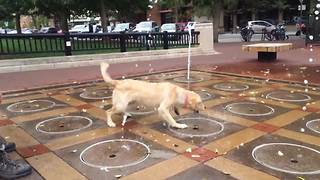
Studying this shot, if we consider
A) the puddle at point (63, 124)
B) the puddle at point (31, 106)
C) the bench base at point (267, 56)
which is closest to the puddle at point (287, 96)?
the puddle at point (63, 124)

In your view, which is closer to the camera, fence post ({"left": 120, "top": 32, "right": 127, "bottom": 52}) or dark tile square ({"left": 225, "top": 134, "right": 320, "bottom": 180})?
dark tile square ({"left": 225, "top": 134, "right": 320, "bottom": 180})

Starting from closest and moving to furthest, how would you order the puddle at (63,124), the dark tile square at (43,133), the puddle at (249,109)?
the dark tile square at (43,133) → the puddle at (63,124) → the puddle at (249,109)

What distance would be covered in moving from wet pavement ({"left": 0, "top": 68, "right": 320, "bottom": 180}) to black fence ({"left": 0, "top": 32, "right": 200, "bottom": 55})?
16.5ft

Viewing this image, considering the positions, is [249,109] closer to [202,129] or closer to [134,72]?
[202,129]

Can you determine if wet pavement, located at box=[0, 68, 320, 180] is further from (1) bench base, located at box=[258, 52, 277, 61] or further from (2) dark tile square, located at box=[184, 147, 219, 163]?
(1) bench base, located at box=[258, 52, 277, 61]

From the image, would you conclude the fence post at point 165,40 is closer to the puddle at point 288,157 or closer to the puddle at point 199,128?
the puddle at point 199,128

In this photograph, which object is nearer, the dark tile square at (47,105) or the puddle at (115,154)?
the puddle at (115,154)

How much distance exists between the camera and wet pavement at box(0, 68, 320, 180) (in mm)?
3787

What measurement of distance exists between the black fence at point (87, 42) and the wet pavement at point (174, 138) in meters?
5.04

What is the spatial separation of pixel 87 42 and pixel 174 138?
9614mm

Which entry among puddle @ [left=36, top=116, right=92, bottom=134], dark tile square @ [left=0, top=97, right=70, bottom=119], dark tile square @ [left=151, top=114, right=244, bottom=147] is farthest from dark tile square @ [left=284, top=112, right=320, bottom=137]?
dark tile square @ [left=0, top=97, right=70, bottom=119]

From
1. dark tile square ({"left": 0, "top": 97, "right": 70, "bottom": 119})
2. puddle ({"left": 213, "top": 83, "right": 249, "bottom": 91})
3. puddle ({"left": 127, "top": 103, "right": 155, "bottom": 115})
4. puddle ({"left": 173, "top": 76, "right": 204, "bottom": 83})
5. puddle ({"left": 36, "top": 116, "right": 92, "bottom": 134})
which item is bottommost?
puddle ({"left": 36, "top": 116, "right": 92, "bottom": 134})

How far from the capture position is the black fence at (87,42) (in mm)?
12086

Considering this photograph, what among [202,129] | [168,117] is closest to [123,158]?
[168,117]
